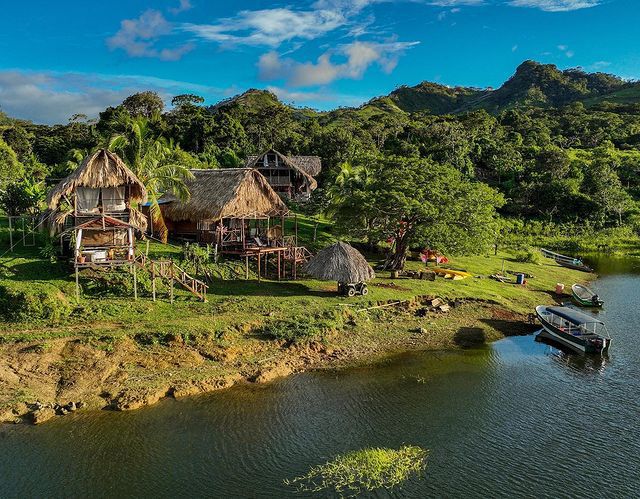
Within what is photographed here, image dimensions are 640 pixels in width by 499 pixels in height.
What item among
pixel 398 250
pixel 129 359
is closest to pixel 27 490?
pixel 129 359

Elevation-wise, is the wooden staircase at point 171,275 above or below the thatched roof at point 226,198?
below

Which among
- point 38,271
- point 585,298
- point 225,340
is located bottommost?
point 225,340

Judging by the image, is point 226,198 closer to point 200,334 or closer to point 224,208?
point 224,208

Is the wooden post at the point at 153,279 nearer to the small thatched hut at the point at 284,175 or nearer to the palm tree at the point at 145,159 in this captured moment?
the palm tree at the point at 145,159

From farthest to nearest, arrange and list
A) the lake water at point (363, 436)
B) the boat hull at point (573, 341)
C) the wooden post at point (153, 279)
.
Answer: the wooden post at point (153, 279)
the boat hull at point (573, 341)
the lake water at point (363, 436)

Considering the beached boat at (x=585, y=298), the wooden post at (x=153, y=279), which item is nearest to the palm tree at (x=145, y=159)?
the wooden post at (x=153, y=279)

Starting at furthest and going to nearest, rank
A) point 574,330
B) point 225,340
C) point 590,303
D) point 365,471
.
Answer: point 590,303, point 574,330, point 225,340, point 365,471

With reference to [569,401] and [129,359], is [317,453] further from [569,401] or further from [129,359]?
[569,401]

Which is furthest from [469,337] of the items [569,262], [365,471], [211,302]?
[569,262]

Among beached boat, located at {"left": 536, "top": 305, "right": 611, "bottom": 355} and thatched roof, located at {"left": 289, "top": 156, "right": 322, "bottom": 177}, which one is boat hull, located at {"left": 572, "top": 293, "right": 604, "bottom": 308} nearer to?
beached boat, located at {"left": 536, "top": 305, "right": 611, "bottom": 355}
